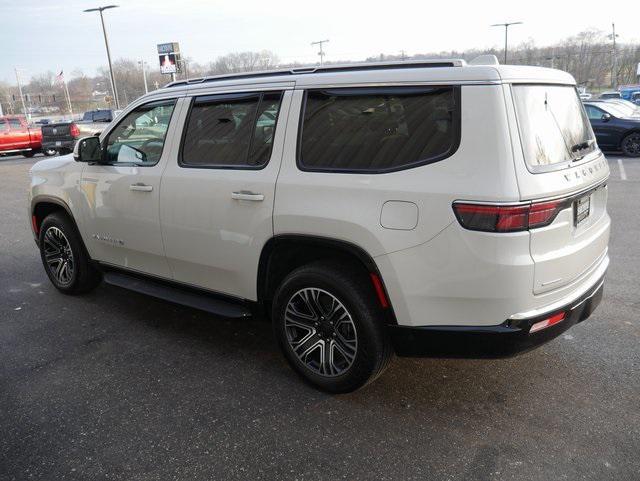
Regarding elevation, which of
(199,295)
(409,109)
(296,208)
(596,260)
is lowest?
(199,295)

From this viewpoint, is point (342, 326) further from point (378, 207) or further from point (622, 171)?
point (622, 171)

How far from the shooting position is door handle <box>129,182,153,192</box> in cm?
399

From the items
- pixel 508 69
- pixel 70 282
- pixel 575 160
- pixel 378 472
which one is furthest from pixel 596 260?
pixel 70 282

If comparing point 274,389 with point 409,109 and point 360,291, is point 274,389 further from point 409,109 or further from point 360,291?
point 409,109

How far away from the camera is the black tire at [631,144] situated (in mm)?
14586

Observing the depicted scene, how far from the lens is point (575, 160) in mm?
2949

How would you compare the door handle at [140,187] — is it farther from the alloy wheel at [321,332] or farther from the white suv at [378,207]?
the alloy wheel at [321,332]

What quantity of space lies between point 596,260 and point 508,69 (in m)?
1.33

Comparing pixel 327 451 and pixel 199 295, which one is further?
pixel 199 295

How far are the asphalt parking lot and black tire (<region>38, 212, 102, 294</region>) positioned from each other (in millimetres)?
649

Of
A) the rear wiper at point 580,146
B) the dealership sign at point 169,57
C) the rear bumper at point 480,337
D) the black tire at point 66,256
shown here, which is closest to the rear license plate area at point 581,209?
the rear wiper at point 580,146

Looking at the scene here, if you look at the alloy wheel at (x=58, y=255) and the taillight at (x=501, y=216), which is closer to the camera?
the taillight at (x=501, y=216)

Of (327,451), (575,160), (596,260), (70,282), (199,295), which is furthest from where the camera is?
(70,282)

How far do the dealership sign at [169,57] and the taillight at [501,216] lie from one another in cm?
4795
